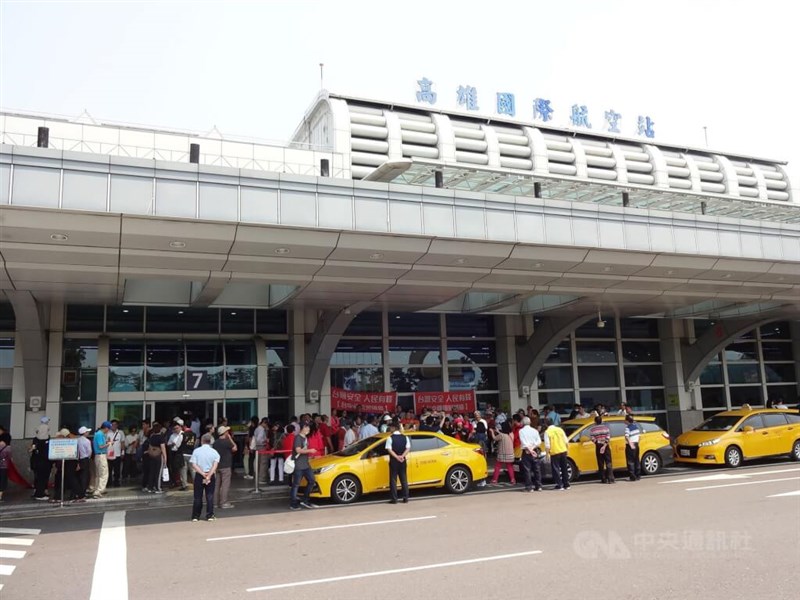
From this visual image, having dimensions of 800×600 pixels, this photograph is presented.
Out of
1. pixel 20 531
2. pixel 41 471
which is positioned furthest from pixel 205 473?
pixel 41 471

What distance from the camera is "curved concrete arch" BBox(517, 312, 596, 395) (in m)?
24.6

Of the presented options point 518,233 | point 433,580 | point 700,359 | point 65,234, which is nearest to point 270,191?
point 65,234

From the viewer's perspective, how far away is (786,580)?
6.92 metres

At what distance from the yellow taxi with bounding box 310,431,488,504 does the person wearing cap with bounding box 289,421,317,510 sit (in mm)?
210

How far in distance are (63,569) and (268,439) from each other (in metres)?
10.0

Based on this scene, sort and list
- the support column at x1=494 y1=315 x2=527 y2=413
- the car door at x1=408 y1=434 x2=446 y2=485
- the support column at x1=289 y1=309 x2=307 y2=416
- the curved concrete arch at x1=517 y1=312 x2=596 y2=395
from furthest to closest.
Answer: the support column at x1=494 y1=315 x2=527 y2=413 < the curved concrete arch at x1=517 y1=312 x2=596 y2=395 < the support column at x1=289 y1=309 x2=307 y2=416 < the car door at x1=408 y1=434 x2=446 y2=485

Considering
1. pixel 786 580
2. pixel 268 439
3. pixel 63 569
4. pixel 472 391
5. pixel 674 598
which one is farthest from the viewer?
pixel 472 391

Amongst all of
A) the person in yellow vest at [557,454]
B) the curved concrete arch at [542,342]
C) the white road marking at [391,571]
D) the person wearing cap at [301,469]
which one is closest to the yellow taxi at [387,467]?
the person wearing cap at [301,469]

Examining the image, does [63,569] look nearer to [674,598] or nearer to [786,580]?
[674,598]

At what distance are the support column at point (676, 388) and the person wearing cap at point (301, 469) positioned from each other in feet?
69.4

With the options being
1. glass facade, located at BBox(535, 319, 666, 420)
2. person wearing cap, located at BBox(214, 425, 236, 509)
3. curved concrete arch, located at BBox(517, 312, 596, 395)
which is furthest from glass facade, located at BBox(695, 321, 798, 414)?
person wearing cap, located at BBox(214, 425, 236, 509)

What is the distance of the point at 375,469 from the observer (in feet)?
47.2

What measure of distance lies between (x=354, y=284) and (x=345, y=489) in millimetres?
5913

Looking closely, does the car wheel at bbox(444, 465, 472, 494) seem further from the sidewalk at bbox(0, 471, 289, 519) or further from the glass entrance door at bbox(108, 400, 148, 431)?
the glass entrance door at bbox(108, 400, 148, 431)
